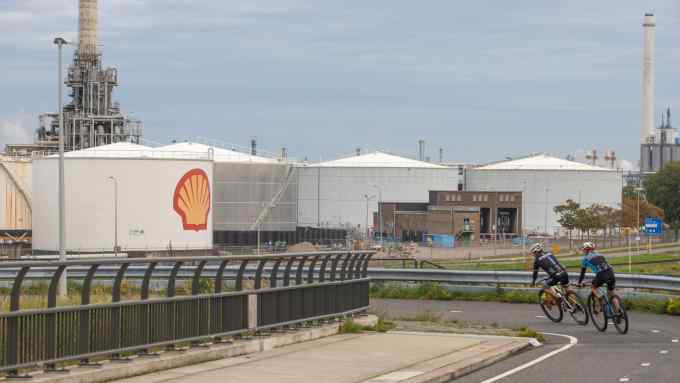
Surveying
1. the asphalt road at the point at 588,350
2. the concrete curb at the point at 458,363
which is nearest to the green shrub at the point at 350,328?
the concrete curb at the point at 458,363

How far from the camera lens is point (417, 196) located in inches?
4815

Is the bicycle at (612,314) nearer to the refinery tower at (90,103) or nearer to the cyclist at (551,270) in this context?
the cyclist at (551,270)

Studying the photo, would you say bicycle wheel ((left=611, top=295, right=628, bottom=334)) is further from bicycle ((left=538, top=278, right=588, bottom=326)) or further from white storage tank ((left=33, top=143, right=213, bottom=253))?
white storage tank ((left=33, top=143, right=213, bottom=253))

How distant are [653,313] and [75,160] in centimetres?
5977

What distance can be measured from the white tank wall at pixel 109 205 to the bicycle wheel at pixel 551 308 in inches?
2281

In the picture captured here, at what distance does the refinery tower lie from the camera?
344 ft

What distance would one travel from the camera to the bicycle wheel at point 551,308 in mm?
25562

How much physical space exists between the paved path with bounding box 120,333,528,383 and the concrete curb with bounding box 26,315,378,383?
0.16m

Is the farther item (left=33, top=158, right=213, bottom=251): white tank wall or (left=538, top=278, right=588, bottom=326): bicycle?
(left=33, top=158, right=213, bottom=251): white tank wall

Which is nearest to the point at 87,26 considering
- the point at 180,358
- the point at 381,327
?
the point at 381,327

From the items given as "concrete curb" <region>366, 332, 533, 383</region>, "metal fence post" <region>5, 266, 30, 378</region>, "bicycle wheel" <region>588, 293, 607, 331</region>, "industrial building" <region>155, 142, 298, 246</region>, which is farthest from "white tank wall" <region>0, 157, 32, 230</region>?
"metal fence post" <region>5, 266, 30, 378</region>

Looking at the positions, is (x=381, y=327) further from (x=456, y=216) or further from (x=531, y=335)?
(x=456, y=216)

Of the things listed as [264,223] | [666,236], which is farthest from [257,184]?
[666,236]

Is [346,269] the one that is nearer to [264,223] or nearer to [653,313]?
[653,313]
